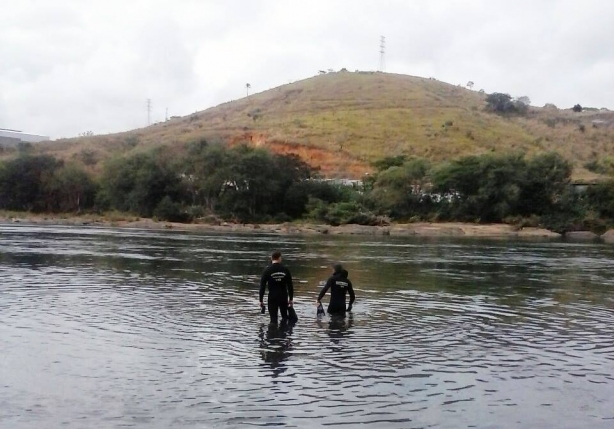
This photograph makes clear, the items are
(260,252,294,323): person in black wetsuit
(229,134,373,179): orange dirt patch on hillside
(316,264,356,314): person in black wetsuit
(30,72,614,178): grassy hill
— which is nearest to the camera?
(260,252,294,323): person in black wetsuit

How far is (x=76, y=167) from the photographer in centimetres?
10775

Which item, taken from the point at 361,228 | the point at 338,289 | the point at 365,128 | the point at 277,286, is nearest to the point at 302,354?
the point at 277,286

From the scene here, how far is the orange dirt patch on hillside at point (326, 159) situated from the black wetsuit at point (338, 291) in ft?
309

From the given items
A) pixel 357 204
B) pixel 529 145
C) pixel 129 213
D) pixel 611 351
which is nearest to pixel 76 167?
pixel 129 213

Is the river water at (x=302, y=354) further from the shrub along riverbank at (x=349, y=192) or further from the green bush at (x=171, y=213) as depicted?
the green bush at (x=171, y=213)

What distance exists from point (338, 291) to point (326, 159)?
104 meters

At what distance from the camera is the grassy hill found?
12650 cm

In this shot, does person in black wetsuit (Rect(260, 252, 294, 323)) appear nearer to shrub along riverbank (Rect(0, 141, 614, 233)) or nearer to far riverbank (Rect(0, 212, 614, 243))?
far riverbank (Rect(0, 212, 614, 243))

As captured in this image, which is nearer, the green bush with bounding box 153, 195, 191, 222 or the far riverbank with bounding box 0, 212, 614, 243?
the far riverbank with bounding box 0, 212, 614, 243

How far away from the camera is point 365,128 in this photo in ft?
449

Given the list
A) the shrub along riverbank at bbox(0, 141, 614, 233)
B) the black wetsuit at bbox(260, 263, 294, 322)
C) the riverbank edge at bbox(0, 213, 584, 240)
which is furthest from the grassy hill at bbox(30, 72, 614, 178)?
the black wetsuit at bbox(260, 263, 294, 322)

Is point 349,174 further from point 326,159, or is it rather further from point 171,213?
point 171,213

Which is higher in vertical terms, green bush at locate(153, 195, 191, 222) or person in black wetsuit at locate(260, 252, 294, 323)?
green bush at locate(153, 195, 191, 222)

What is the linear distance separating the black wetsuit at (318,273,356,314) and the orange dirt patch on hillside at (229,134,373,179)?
94.3 m
